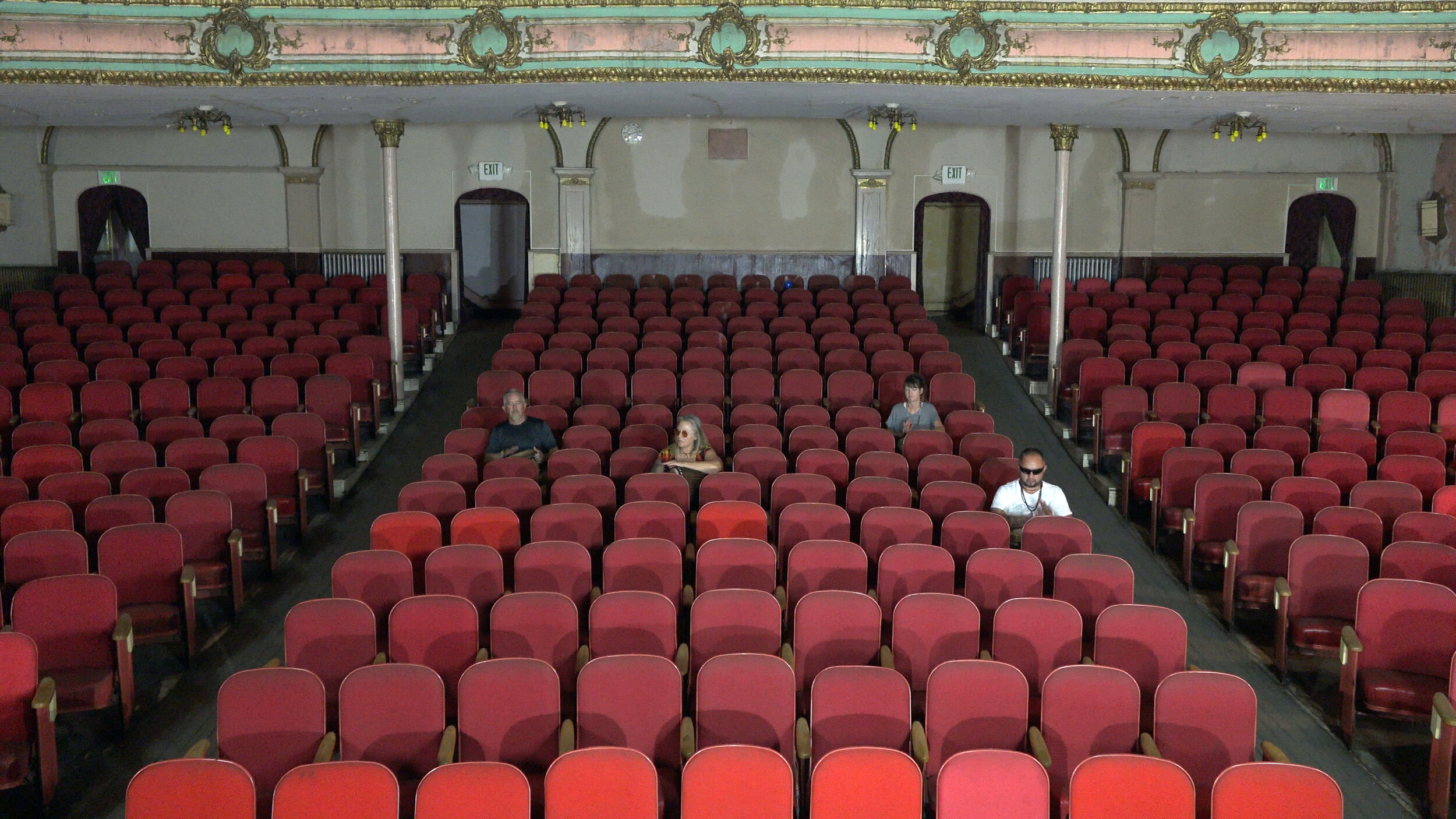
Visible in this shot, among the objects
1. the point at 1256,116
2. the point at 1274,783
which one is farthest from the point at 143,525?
the point at 1256,116

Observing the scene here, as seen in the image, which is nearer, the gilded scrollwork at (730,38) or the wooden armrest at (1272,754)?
the wooden armrest at (1272,754)

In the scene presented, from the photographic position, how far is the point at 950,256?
43.4ft

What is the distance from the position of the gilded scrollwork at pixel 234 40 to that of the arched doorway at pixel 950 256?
7.06 meters

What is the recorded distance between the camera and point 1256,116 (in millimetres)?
9695

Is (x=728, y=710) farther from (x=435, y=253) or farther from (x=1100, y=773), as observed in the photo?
(x=435, y=253)

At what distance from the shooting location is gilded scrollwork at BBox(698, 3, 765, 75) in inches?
319

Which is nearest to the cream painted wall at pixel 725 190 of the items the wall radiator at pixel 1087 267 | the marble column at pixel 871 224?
the marble column at pixel 871 224

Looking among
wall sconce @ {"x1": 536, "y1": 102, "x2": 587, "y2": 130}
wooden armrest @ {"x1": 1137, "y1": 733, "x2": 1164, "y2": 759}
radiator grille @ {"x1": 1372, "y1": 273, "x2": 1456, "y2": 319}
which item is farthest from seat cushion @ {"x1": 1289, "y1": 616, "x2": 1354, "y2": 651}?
radiator grille @ {"x1": 1372, "y1": 273, "x2": 1456, "y2": 319}

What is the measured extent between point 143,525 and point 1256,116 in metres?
8.76

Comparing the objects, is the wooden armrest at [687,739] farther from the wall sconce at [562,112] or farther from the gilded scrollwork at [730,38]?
the wall sconce at [562,112]

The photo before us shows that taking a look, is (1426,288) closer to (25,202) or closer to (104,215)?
(104,215)

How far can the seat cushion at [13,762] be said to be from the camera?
13.8 ft

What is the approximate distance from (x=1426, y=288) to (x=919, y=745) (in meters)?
9.91

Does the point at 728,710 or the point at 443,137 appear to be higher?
the point at 443,137
